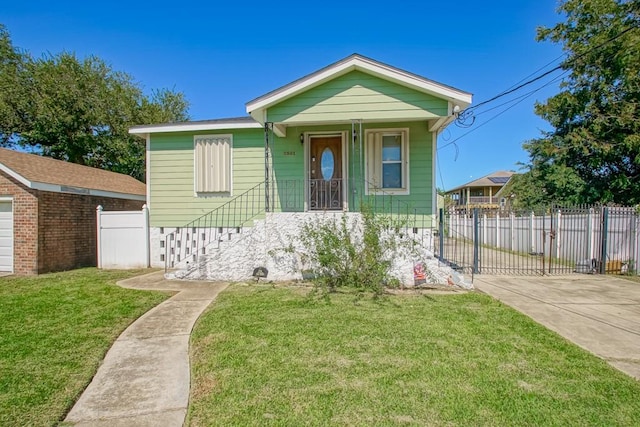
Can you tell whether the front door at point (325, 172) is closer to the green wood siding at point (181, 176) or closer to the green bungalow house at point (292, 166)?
the green bungalow house at point (292, 166)

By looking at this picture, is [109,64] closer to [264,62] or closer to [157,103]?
[157,103]

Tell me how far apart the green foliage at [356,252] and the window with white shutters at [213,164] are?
12.5 feet

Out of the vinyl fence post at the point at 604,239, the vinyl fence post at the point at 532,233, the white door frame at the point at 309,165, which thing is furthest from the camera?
the vinyl fence post at the point at 532,233

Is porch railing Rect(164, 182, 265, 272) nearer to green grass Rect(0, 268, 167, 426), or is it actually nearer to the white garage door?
green grass Rect(0, 268, 167, 426)

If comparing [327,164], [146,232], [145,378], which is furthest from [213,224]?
[145,378]

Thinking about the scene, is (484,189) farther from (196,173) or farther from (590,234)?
(196,173)

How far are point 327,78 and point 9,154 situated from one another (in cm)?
1032

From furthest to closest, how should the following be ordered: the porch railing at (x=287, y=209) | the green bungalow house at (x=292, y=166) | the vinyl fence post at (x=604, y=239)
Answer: the vinyl fence post at (x=604, y=239) → the porch railing at (x=287, y=209) → the green bungalow house at (x=292, y=166)

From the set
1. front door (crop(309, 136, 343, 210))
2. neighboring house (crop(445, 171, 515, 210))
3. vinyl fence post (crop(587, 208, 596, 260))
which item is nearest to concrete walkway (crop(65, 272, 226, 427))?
front door (crop(309, 136, 343, 210))

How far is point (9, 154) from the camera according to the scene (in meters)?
10.6

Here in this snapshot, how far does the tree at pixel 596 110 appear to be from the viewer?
15672 mm

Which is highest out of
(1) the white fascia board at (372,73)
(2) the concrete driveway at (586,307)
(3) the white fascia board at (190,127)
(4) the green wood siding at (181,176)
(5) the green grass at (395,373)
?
(1) the white fascia board at (372,73)

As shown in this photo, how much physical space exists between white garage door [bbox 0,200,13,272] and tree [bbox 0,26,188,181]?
13905 millimetres

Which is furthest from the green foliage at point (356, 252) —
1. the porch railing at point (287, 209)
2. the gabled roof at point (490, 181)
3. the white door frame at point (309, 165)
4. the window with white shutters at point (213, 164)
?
the gabled roof at point (490, 181)
